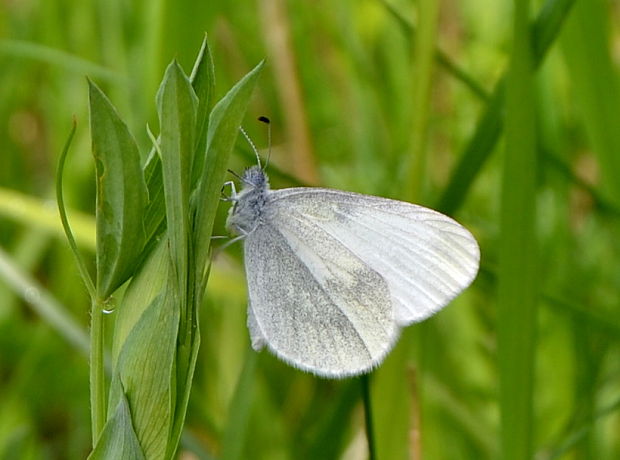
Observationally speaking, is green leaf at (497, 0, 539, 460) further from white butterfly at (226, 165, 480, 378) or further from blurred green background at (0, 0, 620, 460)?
white butterfly at (226, 165, 480, 378)

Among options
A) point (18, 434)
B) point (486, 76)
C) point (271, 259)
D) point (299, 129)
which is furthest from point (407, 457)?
point (486, 76)

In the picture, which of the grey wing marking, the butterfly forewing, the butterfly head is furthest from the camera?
the butterfly head

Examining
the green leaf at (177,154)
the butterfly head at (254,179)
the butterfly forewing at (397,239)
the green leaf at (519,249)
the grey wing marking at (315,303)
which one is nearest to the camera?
the green leaf at (177,154)

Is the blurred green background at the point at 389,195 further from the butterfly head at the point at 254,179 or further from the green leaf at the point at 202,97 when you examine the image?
the green leaf at the point at 202,97

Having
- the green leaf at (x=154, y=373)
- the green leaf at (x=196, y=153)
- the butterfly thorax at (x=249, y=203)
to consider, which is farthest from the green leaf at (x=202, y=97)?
the butterfly thorax at (x=249, y=203)

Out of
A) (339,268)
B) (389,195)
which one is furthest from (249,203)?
(389,195)

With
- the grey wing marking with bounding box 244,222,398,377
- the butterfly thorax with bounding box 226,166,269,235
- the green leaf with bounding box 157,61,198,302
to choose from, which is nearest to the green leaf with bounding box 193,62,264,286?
the green leaf with bounding box 157,61,198,302
